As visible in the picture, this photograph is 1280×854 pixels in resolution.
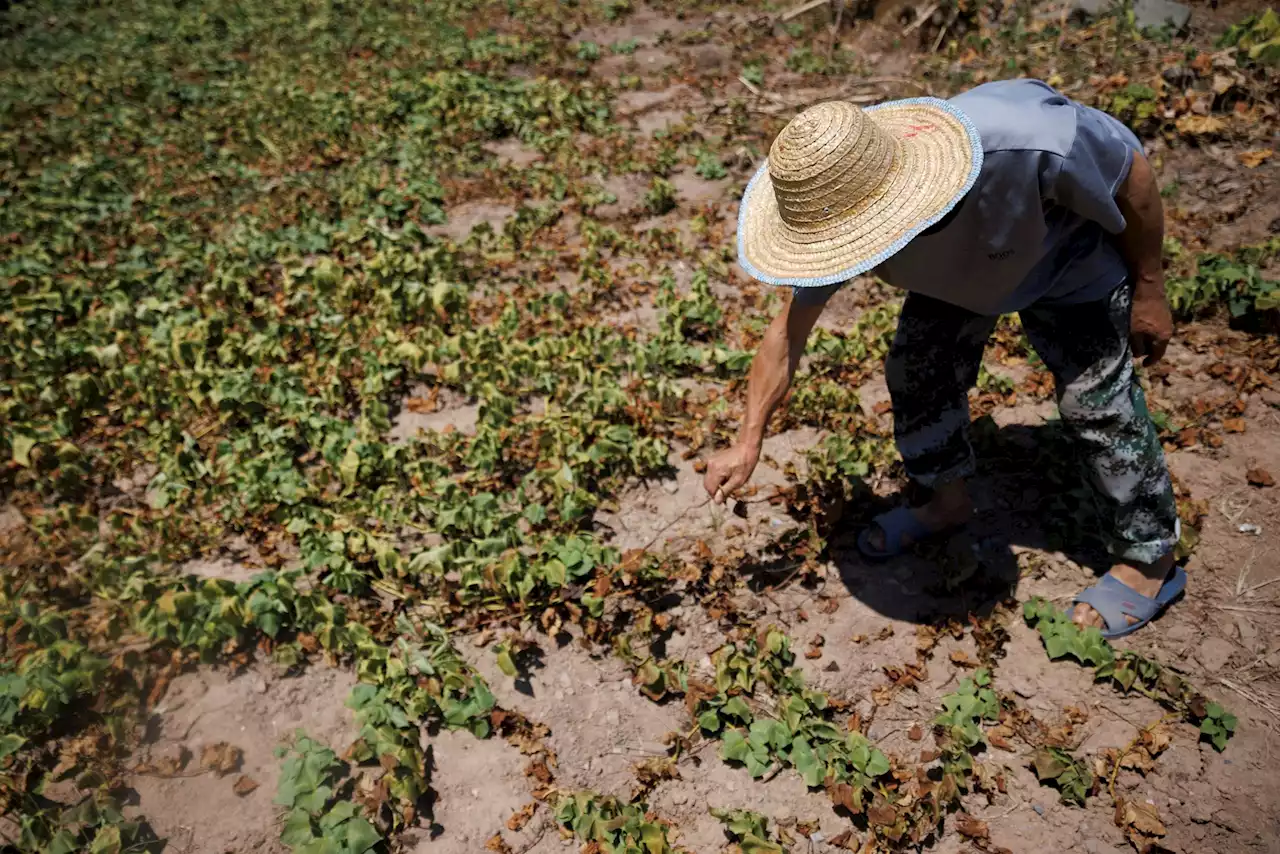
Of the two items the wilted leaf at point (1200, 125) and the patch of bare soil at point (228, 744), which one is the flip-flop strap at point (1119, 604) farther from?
the wilted leaf at point (1200, 125)

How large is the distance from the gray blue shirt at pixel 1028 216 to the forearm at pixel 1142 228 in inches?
1.6

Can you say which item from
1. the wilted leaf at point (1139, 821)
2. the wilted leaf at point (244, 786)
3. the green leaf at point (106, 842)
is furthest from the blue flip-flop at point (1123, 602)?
the green leaf at point (106, 842)

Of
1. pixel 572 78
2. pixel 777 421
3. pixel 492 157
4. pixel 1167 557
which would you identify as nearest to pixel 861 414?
pixel 777 421

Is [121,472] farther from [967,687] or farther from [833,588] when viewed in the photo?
[967,687]

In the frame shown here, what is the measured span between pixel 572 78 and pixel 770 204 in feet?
20.3

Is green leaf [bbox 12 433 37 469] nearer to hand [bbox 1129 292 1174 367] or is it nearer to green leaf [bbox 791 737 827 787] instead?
green leaf [bbox 791 737 827 787]

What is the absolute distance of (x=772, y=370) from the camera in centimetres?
252

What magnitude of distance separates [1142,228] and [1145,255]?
11 cm

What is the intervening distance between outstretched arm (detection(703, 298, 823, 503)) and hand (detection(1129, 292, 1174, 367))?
1.05 m

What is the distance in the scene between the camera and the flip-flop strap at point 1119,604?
3.04 metres

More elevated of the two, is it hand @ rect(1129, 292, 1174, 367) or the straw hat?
the straw hat

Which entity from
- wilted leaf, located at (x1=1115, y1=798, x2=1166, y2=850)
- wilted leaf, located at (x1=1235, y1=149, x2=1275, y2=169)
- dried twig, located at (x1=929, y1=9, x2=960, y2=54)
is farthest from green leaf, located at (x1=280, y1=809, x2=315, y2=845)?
dried twig, located at (x1=929, y1=9, x2=960, y2=54)

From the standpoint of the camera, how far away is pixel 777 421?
13.5ft

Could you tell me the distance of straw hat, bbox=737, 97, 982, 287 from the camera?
6.70 feet
